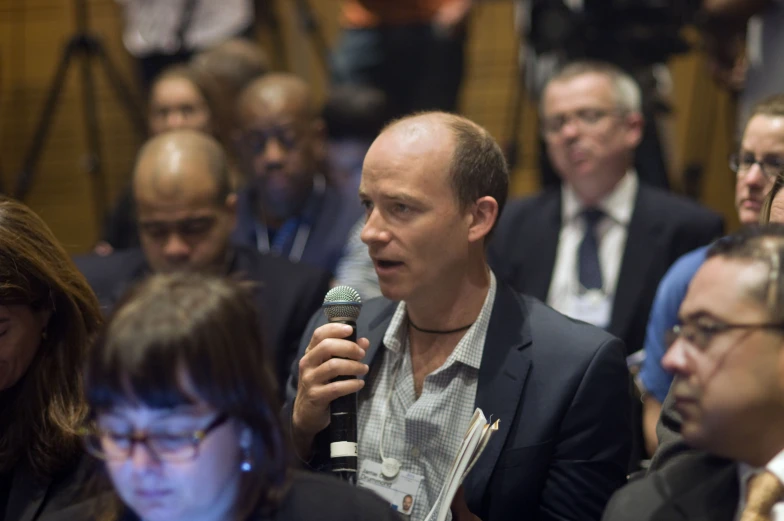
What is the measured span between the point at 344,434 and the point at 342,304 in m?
0.24

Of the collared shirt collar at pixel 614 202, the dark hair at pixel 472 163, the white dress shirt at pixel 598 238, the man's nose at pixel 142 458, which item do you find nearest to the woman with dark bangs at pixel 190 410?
the man's nose at pixel 142 458

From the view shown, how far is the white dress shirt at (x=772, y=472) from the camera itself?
4.50 feet

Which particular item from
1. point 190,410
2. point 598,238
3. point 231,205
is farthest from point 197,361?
point 598,238

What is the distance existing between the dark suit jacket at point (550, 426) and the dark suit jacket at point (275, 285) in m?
0.87

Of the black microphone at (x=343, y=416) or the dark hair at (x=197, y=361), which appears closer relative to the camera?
the dark hair at (x=197, y=361)

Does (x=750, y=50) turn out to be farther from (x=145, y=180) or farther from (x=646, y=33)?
(x=145, y=180)

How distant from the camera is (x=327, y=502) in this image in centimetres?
147

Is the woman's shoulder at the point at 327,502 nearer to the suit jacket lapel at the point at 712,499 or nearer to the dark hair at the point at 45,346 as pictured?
the suit jacket lapel at the point at 712,499

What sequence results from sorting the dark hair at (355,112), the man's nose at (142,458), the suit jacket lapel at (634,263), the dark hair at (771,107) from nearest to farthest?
the man's nose at (142,458), the dark hair at (771,107), the suit jacket lapel at (634,263), the dark hair at (355,112)

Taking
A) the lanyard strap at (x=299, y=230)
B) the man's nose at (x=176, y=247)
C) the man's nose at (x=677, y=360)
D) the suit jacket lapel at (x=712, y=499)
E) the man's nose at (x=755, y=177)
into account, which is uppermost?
the man's nose at (x=755, y=177)

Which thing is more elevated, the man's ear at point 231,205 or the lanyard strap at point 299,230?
the man's ear at point 231,205

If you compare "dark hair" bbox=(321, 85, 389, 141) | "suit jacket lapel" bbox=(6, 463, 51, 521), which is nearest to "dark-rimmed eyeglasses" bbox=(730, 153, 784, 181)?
"suit jacket lapel" bbox=(6, 463, 51, 521)

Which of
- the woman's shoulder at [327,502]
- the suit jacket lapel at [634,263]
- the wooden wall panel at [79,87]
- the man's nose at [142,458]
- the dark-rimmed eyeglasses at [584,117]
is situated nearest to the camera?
the man's nose at [142,458]

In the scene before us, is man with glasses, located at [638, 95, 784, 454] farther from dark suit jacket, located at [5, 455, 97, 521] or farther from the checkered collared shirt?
dark suit jacket, located at [5, 455, 97, 521]
